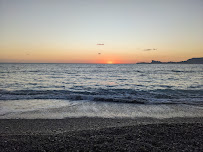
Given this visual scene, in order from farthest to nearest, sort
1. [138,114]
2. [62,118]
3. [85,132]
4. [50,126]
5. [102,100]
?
[102,100], [138,114], [62,118], [50,126], [85,132]

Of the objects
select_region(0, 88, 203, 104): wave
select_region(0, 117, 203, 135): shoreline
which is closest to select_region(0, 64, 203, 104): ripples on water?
select_region(0, 88, 203, 104): wave

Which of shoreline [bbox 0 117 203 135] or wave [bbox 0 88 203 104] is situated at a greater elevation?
shoreline [bbox 0 117 203 135]

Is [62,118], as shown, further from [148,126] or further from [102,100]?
[102,100]

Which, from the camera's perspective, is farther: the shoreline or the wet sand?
the shoreline

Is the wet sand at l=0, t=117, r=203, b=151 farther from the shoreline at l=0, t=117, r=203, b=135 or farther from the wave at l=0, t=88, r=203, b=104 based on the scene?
the wave at l=0, t=88, r=203, b=104

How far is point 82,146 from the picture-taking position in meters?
4.40

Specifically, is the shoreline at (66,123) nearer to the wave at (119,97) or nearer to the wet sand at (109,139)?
the wet sand at (109,139)

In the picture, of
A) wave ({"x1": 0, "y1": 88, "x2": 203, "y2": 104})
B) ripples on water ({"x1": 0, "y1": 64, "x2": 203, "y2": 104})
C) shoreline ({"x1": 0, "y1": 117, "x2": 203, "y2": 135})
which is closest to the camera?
shoreline ({"x1": 0, "y1": 117, "x2": 203, "y2": 135})

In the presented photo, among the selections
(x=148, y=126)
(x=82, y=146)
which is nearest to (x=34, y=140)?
(x=82, y=146)

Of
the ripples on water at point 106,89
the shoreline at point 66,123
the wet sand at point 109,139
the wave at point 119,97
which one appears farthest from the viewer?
the ripples on water at point 106,89

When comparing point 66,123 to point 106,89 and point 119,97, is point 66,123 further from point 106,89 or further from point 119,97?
point 106,89

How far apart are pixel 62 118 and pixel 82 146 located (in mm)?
3943

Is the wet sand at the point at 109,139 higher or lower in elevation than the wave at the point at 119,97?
higher

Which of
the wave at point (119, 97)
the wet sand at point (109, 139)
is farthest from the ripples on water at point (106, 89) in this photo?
the wet sand at point (109, 139)
